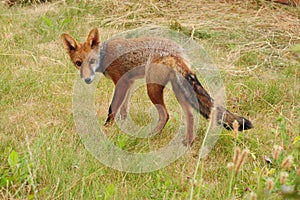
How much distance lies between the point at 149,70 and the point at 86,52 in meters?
0.54

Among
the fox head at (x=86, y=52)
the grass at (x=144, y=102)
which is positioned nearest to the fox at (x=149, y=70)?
the fox head at (x=86, y=52)

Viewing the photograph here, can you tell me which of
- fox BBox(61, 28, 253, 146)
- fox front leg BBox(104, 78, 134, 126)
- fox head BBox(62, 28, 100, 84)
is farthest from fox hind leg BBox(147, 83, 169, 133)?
fox head BBox(62, 28, 100, 84)

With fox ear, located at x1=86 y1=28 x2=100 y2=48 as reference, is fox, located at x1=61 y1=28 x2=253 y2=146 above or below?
below

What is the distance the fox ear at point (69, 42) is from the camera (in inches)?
150

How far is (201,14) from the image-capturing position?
22.0ft

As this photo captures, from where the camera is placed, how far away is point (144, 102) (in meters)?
4.50

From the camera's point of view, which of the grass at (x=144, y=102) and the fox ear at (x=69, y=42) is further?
the fox ear at (x=69, y=42)

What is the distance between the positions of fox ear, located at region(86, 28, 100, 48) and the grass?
0.67 meters

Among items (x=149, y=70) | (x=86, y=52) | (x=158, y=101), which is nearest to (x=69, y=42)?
(x=86, y=52)

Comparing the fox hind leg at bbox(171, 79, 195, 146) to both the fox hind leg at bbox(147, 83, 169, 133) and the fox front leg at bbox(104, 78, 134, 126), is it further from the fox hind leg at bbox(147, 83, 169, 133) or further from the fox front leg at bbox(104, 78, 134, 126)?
the fox front leg at bbox(104, 78, 134, 126)

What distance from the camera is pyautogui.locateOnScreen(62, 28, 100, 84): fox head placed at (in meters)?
3.80

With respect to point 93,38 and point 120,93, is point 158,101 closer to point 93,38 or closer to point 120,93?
point 120,93

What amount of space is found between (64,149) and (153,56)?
947mm

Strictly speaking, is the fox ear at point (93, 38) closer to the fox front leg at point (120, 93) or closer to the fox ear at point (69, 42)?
the fox ear at point (69, 42)
